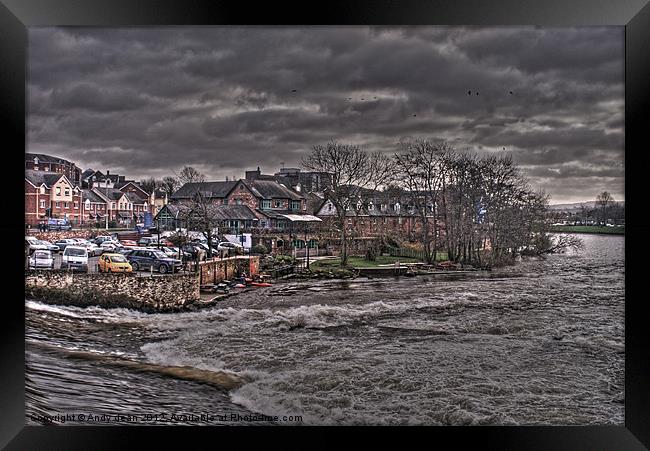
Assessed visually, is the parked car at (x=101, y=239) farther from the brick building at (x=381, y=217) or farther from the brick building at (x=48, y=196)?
the brick building at (x=381, y=217)

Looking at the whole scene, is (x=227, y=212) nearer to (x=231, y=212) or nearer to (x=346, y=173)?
(x=231, y=212)

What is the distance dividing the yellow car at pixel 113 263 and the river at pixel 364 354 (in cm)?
30

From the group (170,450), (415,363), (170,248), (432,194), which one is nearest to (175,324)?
(170,248)

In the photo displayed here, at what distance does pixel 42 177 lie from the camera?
3.55m

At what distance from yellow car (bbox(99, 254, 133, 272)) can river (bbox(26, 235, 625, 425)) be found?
0.98 feet

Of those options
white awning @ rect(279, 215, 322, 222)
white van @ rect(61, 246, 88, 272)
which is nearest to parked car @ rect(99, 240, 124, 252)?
white van @ rect(61, 246, 88, 272)

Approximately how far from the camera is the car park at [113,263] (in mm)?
3686

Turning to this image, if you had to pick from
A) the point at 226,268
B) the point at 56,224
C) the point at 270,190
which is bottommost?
the point at 226,268

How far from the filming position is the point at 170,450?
3.48 m

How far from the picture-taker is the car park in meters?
3.69

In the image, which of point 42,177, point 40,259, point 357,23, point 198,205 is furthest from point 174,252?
point 357,23

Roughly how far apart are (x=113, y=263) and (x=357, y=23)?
246 centimetres

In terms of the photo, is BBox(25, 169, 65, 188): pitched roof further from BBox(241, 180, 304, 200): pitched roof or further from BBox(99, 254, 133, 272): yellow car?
BBox(241, 180, 304, 200): pitched roof

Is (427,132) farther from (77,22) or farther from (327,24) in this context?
(77,22)
